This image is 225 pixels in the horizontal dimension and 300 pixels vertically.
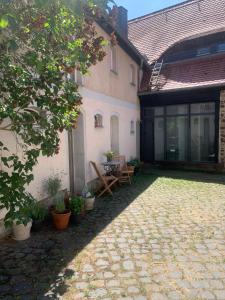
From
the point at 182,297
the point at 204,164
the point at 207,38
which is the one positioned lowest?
the point at 182,297

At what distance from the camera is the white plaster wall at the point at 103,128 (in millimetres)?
8008

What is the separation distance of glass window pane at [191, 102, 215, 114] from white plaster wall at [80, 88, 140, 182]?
282cm

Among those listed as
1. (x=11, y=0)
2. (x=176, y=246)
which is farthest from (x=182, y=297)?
(x=11, y=0)

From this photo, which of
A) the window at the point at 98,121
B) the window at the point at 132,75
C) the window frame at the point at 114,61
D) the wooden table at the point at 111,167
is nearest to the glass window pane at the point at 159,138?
the window at the point at 132,75

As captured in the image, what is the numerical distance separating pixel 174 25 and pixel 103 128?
27.9 feet

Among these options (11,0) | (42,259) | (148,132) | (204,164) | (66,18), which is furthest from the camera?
(148,132)

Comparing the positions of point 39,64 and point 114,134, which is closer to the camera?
point 39,64

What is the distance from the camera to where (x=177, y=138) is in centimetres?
1250

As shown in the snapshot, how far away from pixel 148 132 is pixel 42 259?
31.8 ft

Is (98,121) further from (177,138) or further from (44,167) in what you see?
(177,138)

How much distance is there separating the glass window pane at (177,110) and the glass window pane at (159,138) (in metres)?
0.58

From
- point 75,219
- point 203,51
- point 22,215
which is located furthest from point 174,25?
point 22,215

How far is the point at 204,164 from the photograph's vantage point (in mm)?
11664

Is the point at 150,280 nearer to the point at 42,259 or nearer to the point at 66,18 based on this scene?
the point at 42,259
